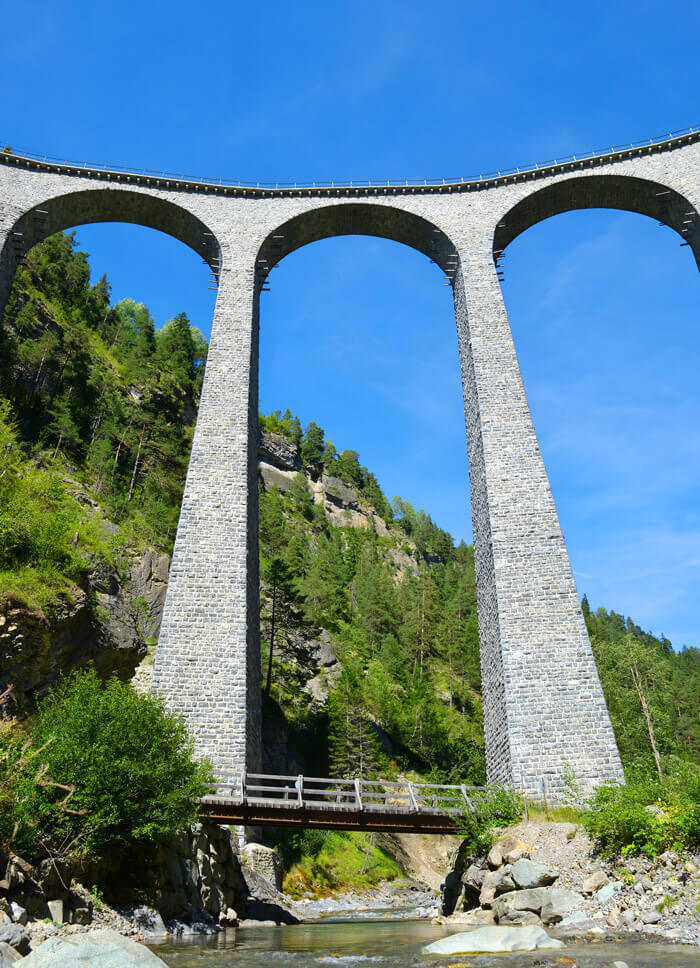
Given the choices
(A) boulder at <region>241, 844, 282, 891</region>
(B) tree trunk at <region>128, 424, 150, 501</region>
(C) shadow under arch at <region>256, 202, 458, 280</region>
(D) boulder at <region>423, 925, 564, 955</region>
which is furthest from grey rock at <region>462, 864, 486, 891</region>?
(B) tree trunk at <region>128, 424, 150, 501</region>

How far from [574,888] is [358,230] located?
20.8 meters

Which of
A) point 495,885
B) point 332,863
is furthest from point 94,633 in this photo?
point 332,863

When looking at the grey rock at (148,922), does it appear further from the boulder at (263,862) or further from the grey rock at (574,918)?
the boulder at (263,862)

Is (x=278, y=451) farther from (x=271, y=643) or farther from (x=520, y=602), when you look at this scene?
(x=520, y=602)

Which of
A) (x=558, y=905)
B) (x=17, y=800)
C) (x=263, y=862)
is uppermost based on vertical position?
(x=17, y=800)

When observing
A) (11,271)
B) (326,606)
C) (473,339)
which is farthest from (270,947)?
(326,606)

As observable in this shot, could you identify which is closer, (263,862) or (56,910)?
(56,910)

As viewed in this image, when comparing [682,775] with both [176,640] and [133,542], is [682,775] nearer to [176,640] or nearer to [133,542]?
[176,640]

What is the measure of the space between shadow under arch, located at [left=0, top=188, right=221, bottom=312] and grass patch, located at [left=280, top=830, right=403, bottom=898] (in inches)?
834

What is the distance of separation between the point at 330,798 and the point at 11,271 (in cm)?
2513

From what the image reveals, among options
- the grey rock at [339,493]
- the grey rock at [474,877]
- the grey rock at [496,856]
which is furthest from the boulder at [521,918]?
the grey rock at [339,493]

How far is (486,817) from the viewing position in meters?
14.6

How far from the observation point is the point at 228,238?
23016 mm

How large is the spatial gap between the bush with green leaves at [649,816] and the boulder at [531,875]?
101 centimetres
